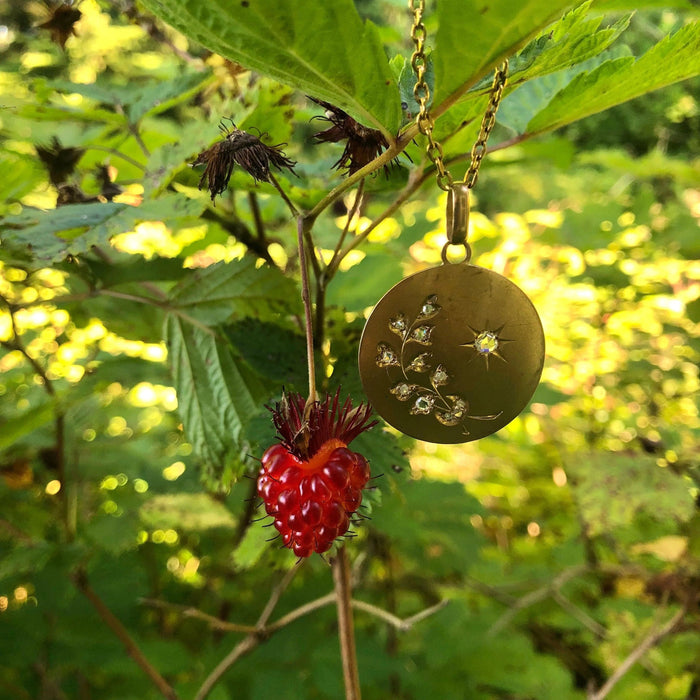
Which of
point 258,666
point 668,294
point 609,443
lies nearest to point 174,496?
point 258,666

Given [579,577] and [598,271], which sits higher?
[598,271]

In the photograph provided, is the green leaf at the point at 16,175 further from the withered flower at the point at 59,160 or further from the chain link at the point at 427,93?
the chain link at the point at 427,93

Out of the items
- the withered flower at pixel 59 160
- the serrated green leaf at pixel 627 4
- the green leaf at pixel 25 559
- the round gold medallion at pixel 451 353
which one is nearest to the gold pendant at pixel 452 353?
the round gold medallion at pixel 451 353

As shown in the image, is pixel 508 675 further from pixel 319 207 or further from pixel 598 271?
pixel 319 207

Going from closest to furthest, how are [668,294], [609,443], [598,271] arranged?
1. [598,271]
2. [668,294]
3. [609,443]

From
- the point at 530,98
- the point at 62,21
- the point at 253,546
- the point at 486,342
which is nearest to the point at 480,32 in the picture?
the point at 486,342

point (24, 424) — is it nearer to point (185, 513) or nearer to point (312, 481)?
point (185, 513)
